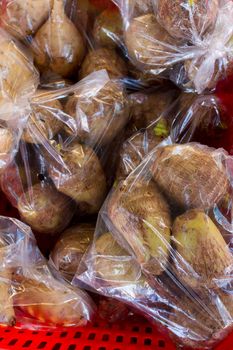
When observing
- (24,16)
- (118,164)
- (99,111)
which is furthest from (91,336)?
(24,16)

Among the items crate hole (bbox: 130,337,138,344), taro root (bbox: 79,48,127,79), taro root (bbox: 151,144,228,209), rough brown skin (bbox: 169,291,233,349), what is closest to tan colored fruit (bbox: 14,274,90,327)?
crate hole (bbox: 130,337,138,344)

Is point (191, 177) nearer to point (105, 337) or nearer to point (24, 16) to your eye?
point (105, 337)

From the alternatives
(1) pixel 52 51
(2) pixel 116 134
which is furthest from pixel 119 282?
(1) pixel 52 51

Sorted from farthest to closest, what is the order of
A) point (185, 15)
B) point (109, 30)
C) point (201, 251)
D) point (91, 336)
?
point (109, 30)
point (91, 336)
point (185, 15)
point (201, 251)

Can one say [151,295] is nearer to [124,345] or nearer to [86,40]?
[124,345]

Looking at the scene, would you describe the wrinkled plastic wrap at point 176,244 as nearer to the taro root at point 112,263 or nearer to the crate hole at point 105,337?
the taro root at point 112,263

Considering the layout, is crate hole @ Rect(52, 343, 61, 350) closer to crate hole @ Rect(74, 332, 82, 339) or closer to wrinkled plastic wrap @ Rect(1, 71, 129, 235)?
crate hole @ Rect(74, 332, 82, 339)

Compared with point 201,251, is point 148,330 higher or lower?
lower
